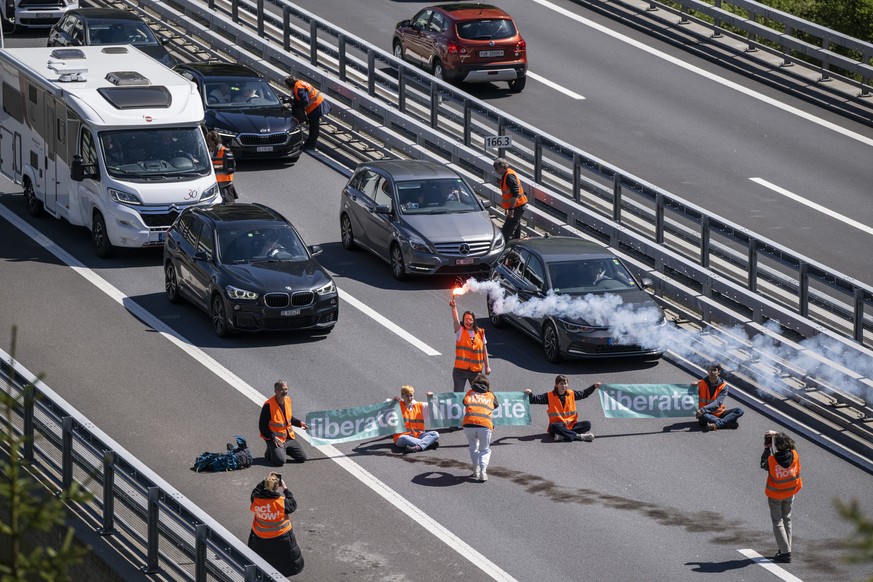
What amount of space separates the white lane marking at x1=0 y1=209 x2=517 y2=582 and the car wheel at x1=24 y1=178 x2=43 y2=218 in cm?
31

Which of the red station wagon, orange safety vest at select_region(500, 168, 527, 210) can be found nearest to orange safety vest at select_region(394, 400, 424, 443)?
orange safety vest at select_region(500, 168, 527, 210)

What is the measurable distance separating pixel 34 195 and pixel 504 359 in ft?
35.7

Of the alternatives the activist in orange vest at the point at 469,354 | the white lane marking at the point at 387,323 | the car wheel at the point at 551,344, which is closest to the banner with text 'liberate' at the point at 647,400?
the activist in orange vest at the point at 469,354

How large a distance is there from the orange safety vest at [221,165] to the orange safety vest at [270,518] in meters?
13.3

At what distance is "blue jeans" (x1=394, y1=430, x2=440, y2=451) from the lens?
64.5 ft

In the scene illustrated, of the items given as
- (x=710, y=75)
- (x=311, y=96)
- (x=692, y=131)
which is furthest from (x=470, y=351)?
(x=710, y=75)

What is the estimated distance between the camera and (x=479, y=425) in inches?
734

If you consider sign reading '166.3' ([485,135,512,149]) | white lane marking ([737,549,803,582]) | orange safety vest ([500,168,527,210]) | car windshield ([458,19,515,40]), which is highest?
car windshield ([458,19,515,40])

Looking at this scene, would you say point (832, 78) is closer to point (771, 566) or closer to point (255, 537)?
point (771, 566)

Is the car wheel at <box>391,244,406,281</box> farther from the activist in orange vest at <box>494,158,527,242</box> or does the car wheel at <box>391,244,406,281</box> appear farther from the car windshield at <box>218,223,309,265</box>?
the car windshield at <box>218,223,309,265</box>

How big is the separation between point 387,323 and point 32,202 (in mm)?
8653

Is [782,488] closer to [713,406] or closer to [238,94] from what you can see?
[713,406]

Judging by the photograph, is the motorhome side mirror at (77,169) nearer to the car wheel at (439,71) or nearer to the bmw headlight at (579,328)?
the bmw headlight at (579,328)

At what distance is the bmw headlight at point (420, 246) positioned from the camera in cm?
2569
